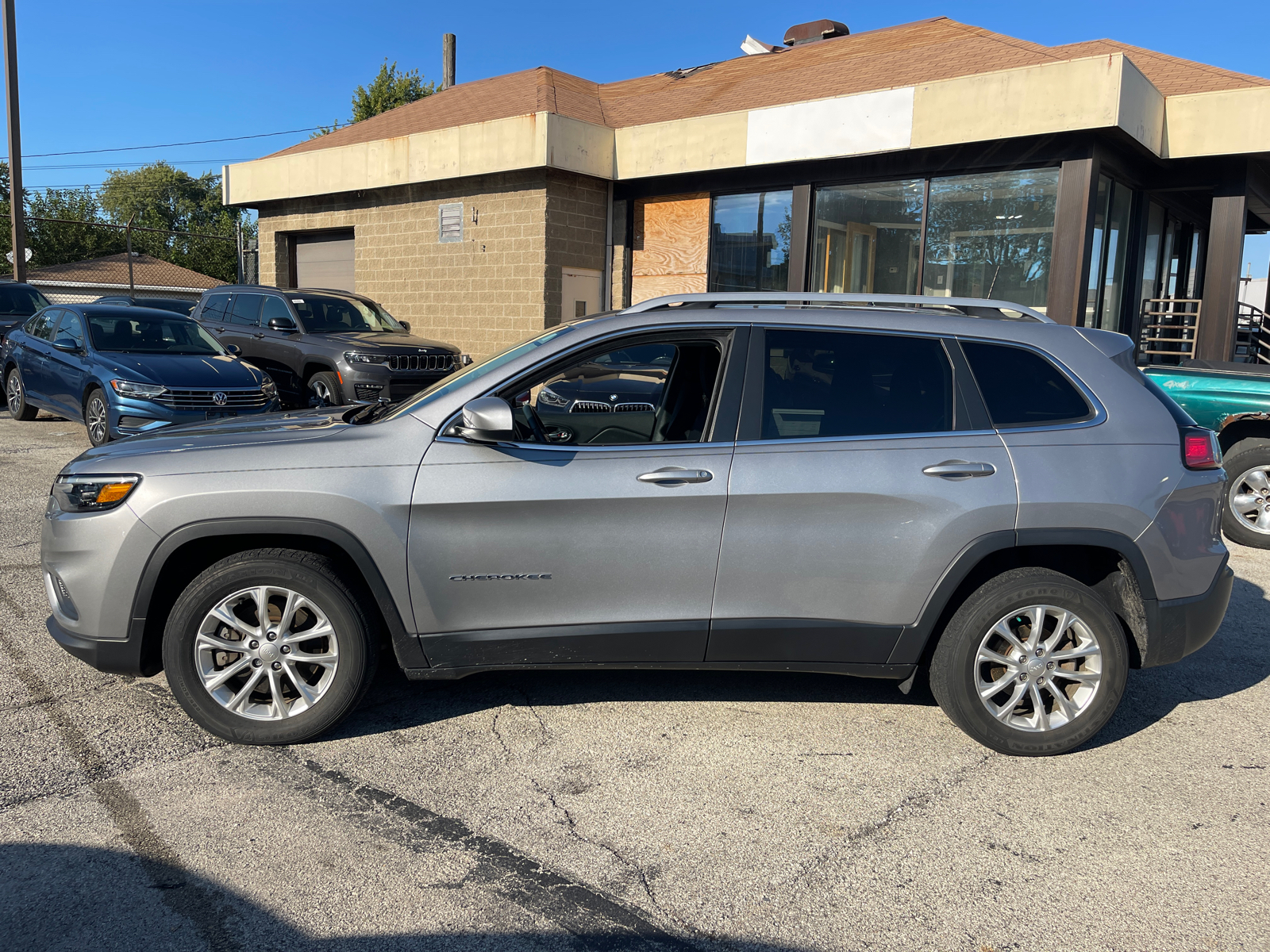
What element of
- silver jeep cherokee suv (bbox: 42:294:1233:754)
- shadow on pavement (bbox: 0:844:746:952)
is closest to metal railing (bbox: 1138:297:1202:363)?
silver jeep cherokee suv (bbox: 42:294:1233:754)

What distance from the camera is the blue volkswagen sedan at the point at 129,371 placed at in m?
9.82

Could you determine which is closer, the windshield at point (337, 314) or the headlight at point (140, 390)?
the headlight at point (140, 390)

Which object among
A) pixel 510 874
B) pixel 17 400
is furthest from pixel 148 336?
pixel 510 874

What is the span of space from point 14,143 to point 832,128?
1858 centimetres

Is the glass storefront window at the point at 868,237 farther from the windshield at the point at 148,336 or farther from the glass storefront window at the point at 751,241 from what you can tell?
the windshield at the point at 148,336

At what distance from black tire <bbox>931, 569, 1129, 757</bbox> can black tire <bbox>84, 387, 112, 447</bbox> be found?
9.07 metres

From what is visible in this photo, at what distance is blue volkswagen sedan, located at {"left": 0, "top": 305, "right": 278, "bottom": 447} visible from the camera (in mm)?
9820

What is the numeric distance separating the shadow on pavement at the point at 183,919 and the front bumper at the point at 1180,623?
2257mm

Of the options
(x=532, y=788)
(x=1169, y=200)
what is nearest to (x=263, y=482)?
(x=532, y=788)

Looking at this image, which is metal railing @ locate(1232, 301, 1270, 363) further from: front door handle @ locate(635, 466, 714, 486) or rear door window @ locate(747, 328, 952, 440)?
front door handle @ locate(635, 466, 714, 486)

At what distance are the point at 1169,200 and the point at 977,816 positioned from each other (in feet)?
52.0

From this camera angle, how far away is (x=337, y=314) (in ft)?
44.1

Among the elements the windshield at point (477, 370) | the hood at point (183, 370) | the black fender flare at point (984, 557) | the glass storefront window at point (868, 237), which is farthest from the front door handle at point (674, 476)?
the glass storefront window at point (868, 237)

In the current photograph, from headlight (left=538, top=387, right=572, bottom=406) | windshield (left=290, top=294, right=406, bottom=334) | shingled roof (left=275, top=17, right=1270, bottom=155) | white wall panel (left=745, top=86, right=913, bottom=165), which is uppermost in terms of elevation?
shingled roof (left=275, top=17, right=1270, bottom=155)
